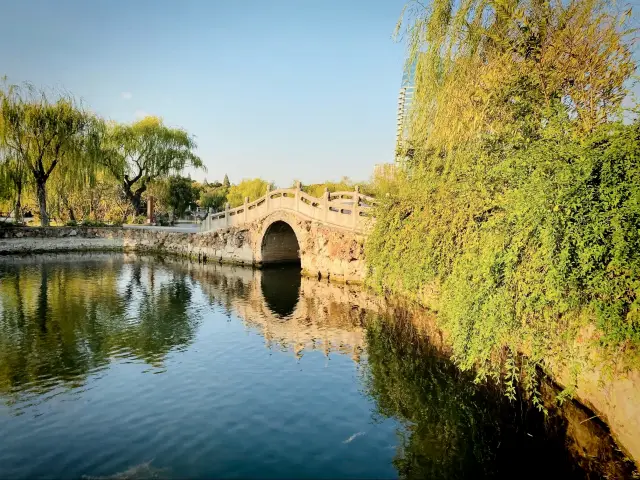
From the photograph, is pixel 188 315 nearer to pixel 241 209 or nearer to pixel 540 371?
pixel 540 371

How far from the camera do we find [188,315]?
11.4 meters

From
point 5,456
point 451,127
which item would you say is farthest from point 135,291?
point 451,127

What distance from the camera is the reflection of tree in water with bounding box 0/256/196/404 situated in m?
7.41

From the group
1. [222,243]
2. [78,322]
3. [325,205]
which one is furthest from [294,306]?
[222,243]

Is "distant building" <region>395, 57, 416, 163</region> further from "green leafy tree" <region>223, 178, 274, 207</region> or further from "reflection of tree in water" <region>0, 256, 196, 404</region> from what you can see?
"green leafy tree" <region>223, 178, 274, 207</region>

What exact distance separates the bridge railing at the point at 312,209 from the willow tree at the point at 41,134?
27.4 ft

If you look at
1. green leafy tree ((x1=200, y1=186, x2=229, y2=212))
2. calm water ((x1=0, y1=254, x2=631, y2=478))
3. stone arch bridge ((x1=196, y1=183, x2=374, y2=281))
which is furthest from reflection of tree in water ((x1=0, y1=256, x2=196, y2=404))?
green leafy tree ((x1=200, y1=186, x2=229, y2=212))

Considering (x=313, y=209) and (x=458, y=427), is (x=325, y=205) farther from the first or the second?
(x=458, y=427)

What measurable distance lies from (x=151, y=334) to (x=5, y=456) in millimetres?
4687

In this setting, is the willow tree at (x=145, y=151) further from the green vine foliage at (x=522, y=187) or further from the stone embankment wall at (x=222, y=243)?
the green vine foliage at (x=522, y=187)

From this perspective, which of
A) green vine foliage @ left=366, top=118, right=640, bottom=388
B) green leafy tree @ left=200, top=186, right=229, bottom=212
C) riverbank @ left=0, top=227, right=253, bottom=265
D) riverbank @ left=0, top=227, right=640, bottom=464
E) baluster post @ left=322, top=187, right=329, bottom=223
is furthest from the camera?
green leafy tree @ left=200, top=186, right=229, bottom=212

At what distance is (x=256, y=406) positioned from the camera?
20.4ft

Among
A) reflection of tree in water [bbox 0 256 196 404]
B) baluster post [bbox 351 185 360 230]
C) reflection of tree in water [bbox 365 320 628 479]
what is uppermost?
baluster post [bbox 351 185 360 230]

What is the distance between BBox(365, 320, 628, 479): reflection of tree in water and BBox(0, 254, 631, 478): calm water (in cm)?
2
